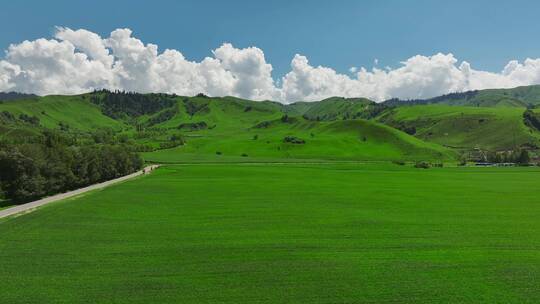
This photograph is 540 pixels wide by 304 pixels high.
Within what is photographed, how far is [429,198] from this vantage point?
64.1 metres

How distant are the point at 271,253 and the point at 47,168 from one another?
60528 mm

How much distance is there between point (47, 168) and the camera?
72.7m

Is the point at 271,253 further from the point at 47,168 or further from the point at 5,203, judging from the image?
the point at 47,168

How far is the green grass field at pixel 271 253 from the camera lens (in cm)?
2328

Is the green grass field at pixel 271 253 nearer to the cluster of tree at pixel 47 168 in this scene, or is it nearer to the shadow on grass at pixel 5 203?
the shadow on grass at pixel 5 203

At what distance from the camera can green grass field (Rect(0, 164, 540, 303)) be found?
23.3 m

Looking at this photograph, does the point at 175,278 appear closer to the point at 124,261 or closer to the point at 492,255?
the point at 124,261

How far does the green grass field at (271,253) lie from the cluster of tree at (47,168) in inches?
549

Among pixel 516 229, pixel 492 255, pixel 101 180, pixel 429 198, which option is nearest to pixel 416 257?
pixel 492 255

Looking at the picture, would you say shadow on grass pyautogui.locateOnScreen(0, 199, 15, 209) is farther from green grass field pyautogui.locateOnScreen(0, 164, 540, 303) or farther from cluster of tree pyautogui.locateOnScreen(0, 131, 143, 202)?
green grass field pyautogui.locateOnScreen(0, 164, 540, 303)

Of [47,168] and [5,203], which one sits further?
[47,168]

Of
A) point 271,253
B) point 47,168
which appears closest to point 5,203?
point 47,168

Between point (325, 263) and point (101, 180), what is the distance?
3479 inches

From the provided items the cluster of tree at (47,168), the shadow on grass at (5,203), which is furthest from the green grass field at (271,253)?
the cluster of tree at (47,168)
